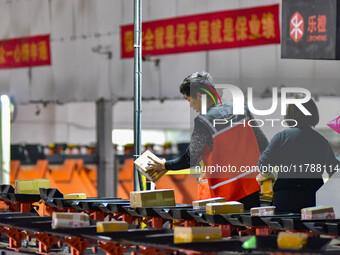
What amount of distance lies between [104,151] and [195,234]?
38.2ft

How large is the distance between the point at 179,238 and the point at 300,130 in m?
1.94

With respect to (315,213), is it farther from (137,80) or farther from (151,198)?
(137,80)

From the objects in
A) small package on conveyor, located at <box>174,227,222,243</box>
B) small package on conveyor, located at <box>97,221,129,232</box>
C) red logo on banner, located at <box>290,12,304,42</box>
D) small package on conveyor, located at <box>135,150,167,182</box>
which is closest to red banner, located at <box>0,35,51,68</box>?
red logo on banner, located at <box>290,12,304,42</box>

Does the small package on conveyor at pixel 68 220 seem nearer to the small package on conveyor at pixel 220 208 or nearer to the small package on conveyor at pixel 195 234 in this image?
the small package on conveyor at pixel 220 208

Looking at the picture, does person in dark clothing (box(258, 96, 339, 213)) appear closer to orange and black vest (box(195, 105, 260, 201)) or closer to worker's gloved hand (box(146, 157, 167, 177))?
orange and black vest (box(195, 105, 260, 201))

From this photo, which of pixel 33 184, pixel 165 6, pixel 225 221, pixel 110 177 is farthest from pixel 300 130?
pixel 110 177

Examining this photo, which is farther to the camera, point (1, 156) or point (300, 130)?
point (1, 156)

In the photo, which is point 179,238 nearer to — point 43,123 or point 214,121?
point 214,121

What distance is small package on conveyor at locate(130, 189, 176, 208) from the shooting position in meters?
7.20

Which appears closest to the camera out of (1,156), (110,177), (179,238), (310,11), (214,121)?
(179,238)

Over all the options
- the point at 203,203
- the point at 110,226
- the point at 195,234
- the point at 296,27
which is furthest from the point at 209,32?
the point at 195,234

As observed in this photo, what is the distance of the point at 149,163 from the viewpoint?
7.53m

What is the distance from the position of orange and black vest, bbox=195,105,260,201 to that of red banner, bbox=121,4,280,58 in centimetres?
629

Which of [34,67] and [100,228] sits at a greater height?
[34,67]
